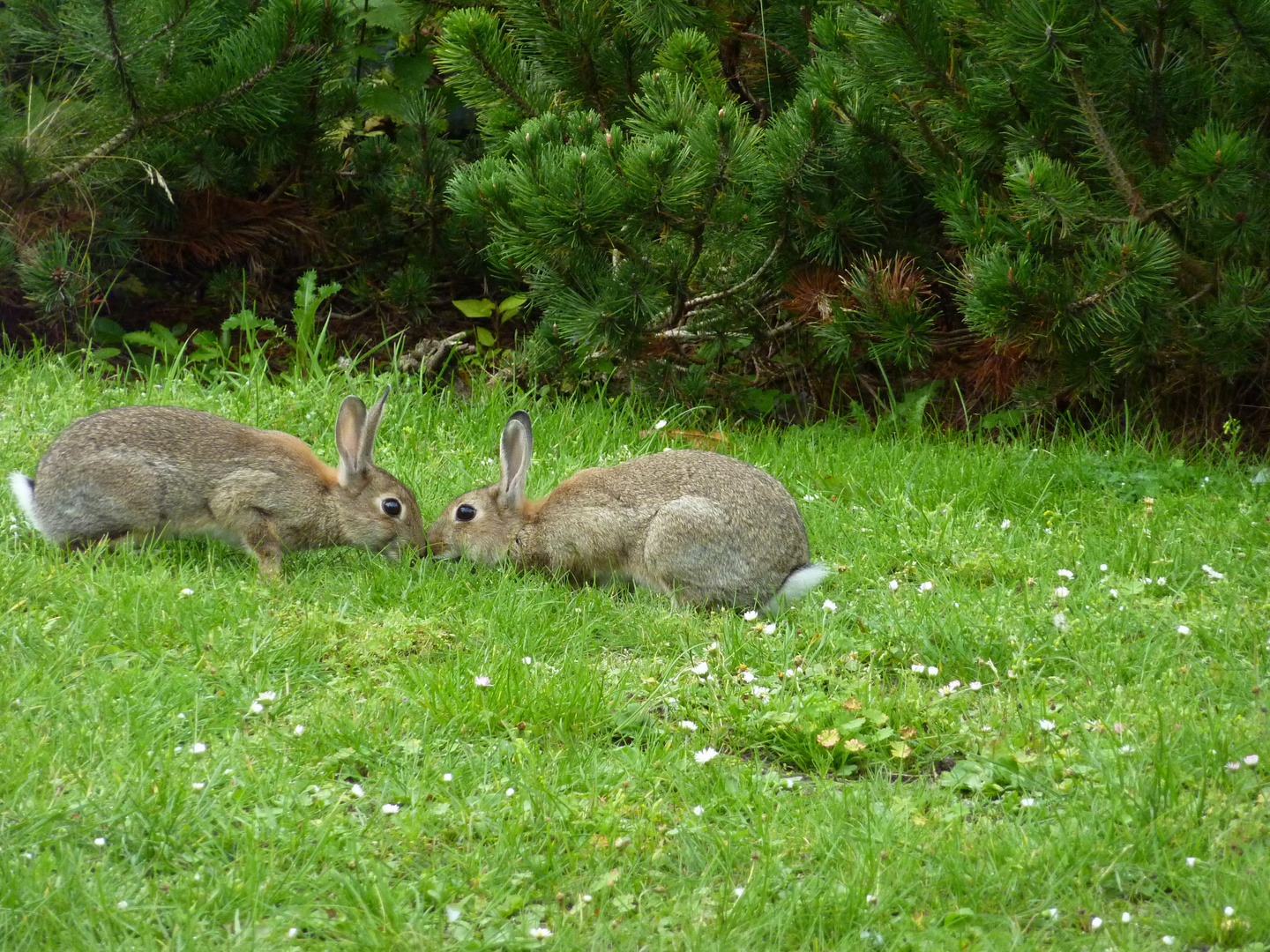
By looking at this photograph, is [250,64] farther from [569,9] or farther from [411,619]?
[411,619]

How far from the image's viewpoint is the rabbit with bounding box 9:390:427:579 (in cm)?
566

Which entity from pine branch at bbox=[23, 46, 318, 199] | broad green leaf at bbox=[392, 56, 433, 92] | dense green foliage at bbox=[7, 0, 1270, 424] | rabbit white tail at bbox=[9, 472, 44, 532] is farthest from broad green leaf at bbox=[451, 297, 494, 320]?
rabbit white tail at bbox=[9, 472, 44, 532]

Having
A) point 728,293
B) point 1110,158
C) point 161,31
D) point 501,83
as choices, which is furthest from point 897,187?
point 161,31

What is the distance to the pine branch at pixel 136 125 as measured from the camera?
812 cm

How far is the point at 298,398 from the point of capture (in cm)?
772

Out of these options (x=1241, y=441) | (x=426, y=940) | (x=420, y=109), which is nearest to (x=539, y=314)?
(x=420, y=109)

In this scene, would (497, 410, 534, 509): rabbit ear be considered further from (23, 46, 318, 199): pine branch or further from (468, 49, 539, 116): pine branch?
(23, 46, 318, 199): pine branch

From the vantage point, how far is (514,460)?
20.8 feet

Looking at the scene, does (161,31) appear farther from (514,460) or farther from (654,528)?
(654,528)

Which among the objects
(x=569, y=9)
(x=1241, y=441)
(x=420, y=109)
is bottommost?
(x=1241, y=441)

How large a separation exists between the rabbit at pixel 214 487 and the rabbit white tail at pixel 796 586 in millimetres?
1736

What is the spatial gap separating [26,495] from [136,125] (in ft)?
11.2

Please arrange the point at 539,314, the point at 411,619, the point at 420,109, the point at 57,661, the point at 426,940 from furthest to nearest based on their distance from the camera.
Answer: the point at 539,314 < the point at 420,109 < the point at 411,619 < the point at 57,661 < the point at 426,940

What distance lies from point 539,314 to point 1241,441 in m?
5.05
